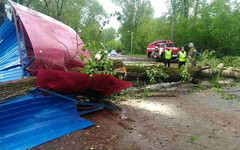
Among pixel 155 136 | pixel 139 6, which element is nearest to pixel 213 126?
pixel 155 136

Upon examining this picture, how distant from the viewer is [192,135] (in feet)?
9.32

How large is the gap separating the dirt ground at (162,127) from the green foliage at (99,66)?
929mm

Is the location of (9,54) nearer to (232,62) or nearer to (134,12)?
(232,62)

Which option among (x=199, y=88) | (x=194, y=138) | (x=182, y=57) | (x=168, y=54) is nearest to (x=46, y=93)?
(x=194, y=138)

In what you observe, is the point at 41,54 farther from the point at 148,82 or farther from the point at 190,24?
the point at 190,24

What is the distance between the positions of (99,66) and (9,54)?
296 cm

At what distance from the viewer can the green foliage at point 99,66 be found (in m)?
3.37

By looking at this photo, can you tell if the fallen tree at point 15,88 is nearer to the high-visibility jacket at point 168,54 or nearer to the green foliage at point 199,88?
the green foliage at point 199,88

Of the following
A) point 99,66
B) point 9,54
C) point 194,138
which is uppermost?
point 9,54

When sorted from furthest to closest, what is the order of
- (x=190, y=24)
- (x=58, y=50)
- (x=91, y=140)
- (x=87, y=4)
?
(x=87, y=4) < (x=190, y=24) < (x=58, y=50) < (x=91, y=140)

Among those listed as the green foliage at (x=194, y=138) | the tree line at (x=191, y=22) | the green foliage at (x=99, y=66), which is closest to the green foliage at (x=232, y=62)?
the tree line at (x=191, y=22)

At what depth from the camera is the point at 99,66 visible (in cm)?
355

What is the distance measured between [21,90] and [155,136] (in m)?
2.36

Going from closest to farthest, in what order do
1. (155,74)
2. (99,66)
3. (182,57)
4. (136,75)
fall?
(99,66) → (136,75) → (155,74) → (182,57)
